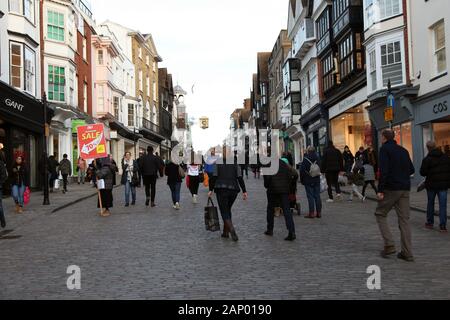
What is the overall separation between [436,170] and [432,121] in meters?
10.9

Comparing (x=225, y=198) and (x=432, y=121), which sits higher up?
(x=432, y=121)

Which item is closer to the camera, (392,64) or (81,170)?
(392,64)

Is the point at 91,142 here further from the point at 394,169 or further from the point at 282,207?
the point at 394,169

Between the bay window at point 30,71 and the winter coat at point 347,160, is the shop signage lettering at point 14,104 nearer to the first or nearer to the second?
the bay window at point 30,71

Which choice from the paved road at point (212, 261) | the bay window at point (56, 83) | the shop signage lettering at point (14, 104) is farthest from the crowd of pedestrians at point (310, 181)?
the bay window at point (56, 83)

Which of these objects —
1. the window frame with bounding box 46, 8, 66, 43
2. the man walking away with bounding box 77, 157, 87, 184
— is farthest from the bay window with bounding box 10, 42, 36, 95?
the man walking away with bounding box 77, 157, 87, 184

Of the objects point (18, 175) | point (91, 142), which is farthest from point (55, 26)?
point (18, 175)

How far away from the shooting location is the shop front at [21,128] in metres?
21.0

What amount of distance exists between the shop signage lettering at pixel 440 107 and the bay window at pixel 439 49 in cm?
118

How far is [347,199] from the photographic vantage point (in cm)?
1806

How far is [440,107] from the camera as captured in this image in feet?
64.9
